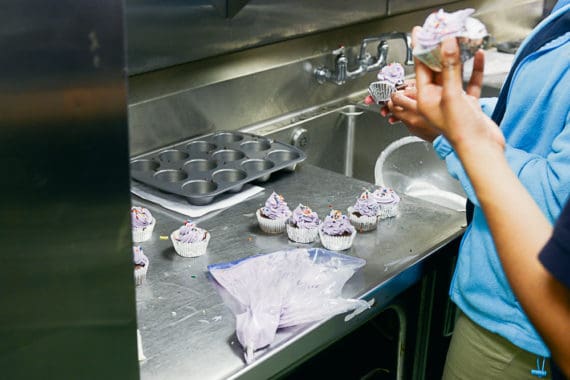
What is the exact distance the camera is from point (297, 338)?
1.33 m

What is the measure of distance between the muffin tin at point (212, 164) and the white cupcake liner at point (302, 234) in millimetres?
227

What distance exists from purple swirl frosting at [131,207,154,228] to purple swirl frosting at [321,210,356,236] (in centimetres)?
37

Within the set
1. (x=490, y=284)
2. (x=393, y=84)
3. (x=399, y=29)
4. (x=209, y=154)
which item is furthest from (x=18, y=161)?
(x=399, y=29)

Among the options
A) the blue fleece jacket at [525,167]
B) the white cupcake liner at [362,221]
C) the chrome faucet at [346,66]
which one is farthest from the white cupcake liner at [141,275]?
the chrome faucet at [346,66]

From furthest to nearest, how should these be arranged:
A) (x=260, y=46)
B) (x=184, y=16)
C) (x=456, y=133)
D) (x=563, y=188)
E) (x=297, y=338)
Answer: (x=260, y=46) → (x=184, y=16) → (x=297, y=338) → (x=563, y=188) → (x=456, y=133)

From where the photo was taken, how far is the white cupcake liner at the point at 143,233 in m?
1.62

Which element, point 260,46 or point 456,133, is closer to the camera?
point 456,133

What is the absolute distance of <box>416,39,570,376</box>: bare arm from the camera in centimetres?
80

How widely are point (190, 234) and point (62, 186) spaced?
754 mm

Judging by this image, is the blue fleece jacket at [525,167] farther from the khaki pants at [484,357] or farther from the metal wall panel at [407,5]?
the metal wall panel at [407,5]

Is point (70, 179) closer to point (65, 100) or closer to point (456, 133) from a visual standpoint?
point (65, 100)

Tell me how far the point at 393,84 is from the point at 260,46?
0.64m

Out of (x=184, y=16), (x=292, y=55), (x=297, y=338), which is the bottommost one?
(x=297, y=338)

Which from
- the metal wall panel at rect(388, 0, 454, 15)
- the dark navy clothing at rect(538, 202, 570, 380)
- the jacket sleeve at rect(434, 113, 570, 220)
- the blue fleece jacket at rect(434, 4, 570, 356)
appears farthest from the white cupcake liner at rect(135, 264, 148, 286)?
the metal wall panel at rect(388, 0, 454, 15)
